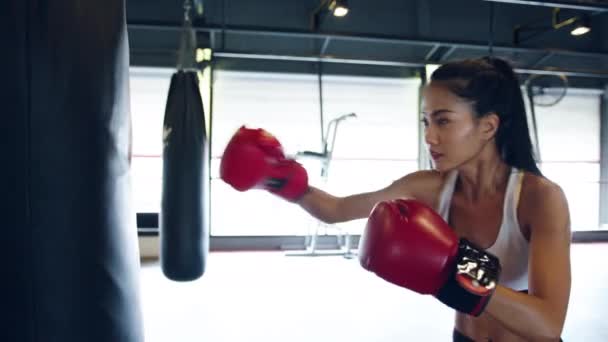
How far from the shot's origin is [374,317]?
3.06 meters

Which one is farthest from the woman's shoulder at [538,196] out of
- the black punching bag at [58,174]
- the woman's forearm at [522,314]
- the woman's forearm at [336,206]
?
Answer: the black punching bag at [58,174]

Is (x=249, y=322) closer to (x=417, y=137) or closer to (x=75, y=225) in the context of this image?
(x=75, y=225)

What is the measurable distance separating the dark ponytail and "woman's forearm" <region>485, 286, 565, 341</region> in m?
0.47

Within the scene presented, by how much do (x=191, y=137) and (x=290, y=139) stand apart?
3574 millimetres

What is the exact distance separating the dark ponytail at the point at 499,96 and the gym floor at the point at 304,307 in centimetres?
172

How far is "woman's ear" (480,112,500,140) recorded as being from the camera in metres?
1.19

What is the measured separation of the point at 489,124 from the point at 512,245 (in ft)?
1.10

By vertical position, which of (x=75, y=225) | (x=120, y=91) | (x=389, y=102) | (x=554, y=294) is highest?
(x=389, y=102)

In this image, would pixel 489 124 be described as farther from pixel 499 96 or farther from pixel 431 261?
pixel 431 261

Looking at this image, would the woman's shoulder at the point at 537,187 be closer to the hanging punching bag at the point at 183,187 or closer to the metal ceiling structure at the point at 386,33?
the hanging punching bag at the point at 183,187

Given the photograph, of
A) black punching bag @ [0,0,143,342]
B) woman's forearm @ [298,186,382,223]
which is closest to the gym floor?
woman's forearm @ [298,186,382,223]

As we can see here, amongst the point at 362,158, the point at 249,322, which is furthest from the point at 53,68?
the point at 362,158

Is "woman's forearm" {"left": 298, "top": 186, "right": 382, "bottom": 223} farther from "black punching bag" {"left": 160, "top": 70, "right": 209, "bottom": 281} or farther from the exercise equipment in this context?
the exercise equipment

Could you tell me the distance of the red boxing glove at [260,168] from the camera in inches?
61.3
